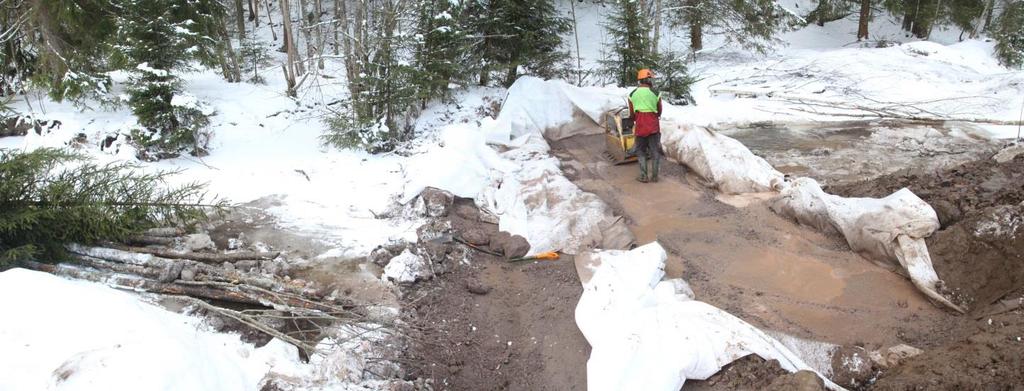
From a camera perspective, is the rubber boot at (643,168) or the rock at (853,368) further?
the rubber boot at (643,168)

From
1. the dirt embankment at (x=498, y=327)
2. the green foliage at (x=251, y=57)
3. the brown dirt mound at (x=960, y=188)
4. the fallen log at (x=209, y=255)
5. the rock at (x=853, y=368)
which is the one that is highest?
the green foliage at (x=251, y=57)

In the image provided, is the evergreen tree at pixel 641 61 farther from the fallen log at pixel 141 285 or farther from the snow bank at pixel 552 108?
the fallen log at pixel 141 285

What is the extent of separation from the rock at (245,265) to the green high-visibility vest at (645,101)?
452cm

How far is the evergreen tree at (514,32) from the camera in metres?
10.0

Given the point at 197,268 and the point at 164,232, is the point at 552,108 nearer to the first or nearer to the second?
the point at 164,232

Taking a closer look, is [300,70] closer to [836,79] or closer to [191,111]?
[191,111]

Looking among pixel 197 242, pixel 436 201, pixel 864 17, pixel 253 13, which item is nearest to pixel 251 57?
pixel 253 13

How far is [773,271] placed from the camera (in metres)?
4.73

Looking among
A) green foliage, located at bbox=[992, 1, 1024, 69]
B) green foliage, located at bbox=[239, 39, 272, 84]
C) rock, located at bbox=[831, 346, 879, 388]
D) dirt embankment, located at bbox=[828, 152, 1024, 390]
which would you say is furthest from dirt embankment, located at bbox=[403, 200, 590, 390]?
green foliage, located at bbox=[992, 1, 1024, 69]

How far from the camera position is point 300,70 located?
514 inches

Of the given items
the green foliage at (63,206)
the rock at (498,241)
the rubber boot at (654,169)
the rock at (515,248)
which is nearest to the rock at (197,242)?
the green foliage at (63,206)

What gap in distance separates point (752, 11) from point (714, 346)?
552 inches

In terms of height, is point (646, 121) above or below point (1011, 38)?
below

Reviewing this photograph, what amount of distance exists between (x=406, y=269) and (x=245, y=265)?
135 centimetres
